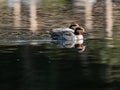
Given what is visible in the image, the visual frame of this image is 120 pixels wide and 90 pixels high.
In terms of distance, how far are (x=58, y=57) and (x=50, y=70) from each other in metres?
1.69

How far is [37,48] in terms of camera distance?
1473cm

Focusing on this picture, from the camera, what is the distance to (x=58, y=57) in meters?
13.1

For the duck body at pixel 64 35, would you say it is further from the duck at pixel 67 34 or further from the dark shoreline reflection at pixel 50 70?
the dark shoreline reflection at pixel 50 70

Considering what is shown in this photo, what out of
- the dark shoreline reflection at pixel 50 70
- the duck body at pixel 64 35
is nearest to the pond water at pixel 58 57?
the dark shoreline reflection at pixel 50 70

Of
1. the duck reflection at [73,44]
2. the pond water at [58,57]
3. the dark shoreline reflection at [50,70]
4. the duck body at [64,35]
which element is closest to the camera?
the dark shoreline reflection at [50,70]

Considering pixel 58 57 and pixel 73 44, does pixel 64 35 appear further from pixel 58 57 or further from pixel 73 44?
pixel 58 57

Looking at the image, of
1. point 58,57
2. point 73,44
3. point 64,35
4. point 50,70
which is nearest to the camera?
point 50,70

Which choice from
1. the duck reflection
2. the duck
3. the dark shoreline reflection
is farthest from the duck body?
the dark shoreline reflection

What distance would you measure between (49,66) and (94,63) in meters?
1.07

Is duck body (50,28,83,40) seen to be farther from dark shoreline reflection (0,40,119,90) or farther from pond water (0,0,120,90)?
dark shoreline reflection (0,40,119,90)

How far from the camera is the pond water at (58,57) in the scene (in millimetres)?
10216

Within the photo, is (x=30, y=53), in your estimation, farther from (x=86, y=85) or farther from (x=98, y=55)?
(x=86, y=85)

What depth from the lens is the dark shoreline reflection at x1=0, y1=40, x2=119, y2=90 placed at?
32.8ft

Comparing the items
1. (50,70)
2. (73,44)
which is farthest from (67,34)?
(50,70)
